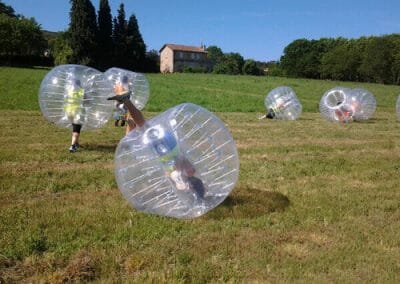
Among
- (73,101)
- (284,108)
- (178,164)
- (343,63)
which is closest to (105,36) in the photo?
(343,63)

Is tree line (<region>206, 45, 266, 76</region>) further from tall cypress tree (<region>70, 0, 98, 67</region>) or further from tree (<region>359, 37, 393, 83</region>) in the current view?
tall cypress tree (<region>70, 0, 98, 67</region>)

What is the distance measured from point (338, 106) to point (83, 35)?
63.2 m

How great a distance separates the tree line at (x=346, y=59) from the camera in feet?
268

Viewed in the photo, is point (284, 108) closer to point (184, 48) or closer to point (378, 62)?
point (378, 62)

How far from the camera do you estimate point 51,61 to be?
77375 mm

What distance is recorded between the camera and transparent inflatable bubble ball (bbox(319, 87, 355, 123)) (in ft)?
55.7

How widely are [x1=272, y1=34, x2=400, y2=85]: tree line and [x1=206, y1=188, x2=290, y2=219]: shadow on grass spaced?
8001 centimetres

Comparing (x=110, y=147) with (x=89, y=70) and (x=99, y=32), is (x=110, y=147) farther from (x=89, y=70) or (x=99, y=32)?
(x=99, y=32)

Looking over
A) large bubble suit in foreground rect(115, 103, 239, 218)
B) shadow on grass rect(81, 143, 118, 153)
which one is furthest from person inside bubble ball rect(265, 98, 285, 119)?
large bubble suit in foreground rect(115, 103, 239, 218)

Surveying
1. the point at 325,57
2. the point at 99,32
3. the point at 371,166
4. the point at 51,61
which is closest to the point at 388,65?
the point at 325,57

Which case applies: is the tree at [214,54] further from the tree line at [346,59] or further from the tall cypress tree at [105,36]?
the tall cypress tree at [105,36]

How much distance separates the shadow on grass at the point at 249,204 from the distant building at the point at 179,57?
123209mm

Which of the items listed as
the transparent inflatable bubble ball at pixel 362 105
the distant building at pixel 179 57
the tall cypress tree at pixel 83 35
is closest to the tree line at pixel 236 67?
the distant building at pixel 179 57

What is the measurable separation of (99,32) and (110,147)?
71.4m
